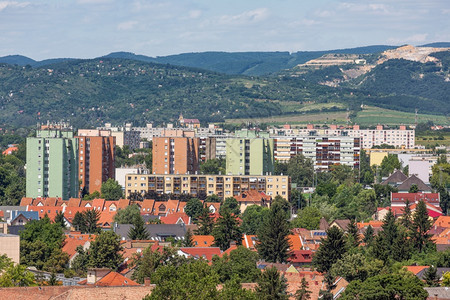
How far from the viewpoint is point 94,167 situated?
353 ft

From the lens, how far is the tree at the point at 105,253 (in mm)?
57612

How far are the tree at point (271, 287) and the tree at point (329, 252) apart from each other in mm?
12378

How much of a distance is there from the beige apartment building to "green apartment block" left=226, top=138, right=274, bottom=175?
673cm

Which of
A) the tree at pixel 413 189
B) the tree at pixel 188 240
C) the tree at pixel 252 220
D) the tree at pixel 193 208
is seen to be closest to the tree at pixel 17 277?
the tree at pixel 188 240

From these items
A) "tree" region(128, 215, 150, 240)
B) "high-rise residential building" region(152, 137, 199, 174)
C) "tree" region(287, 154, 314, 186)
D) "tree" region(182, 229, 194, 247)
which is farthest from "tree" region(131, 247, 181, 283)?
"tree" region(287, 154, 314, 186)

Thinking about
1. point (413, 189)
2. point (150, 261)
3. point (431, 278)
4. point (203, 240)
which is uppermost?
point (413, 189)

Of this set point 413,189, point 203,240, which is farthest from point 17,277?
point 413,189

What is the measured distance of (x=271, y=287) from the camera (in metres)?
45.0

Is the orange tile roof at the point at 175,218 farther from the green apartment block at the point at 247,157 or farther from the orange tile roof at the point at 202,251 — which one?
the green apartment block at the point at 247,157

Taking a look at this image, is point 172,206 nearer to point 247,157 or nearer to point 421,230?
point 247,157

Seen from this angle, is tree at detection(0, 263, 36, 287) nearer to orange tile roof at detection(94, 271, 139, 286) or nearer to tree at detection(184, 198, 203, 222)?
orange tile roof at detection(94, 271, 139, 286)

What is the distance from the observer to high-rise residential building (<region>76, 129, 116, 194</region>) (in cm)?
10662

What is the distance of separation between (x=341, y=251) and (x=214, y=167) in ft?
185

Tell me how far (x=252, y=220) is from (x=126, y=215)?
9261mm
